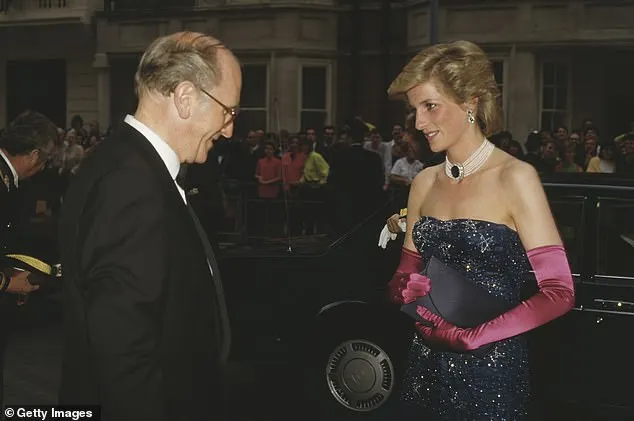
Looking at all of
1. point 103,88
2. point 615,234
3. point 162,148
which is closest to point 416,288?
point 162,148

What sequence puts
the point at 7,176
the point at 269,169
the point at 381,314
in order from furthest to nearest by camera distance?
the point at 269,169
the point at 381,314
the point at 7,176

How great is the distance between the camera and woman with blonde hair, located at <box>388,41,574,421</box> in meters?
3.20

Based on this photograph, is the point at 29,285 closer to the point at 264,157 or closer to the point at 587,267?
the point at 587,267

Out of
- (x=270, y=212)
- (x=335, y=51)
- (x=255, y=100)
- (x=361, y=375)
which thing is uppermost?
(x=335, y=51)

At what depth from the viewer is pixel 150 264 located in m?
2.46

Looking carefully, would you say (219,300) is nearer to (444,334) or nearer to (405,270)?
(444,334)

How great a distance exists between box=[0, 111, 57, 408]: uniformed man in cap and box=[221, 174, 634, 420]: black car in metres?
1.73

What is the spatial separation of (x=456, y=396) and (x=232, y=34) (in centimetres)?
2116

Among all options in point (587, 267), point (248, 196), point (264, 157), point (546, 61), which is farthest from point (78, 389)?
point (546, 61)

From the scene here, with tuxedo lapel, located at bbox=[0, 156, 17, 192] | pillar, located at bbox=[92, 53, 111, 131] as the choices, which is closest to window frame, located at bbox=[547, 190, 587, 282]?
tuxedo lapel, located at bbox=[0, 156, 17, 192]

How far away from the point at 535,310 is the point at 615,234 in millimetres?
3063

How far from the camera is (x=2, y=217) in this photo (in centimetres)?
475

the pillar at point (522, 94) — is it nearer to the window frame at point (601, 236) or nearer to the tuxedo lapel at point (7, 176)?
the window frame at point (601, 236)

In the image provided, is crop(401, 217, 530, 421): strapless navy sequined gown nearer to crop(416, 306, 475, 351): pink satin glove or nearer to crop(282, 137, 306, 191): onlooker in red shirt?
crop(416, 306, 475, 351): pink satin glove
